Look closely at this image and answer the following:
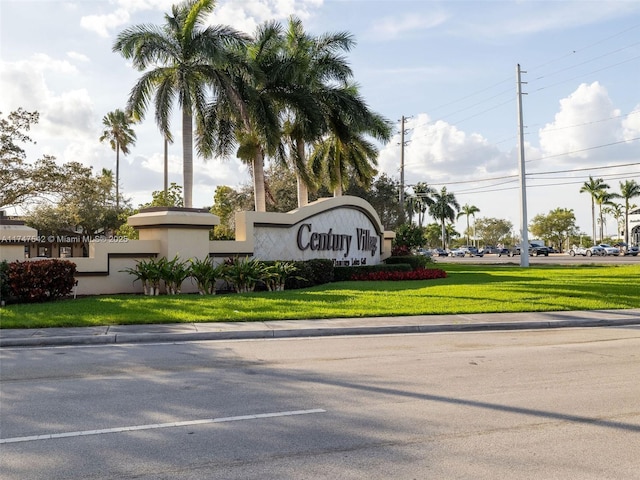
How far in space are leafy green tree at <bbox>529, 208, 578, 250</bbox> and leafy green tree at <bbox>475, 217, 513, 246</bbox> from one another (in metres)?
→ 21.4

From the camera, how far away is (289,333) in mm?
11781

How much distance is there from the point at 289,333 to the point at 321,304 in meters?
3.56

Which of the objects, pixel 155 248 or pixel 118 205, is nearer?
pixel 155 248

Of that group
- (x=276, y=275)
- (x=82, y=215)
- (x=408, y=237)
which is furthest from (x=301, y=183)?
(x=82, y=215)

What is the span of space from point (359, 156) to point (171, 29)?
1403cm

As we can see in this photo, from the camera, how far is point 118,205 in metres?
50.9

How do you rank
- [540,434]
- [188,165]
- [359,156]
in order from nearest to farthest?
[540,434] → [188,165] → [359,156]

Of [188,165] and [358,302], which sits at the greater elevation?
[188,165]

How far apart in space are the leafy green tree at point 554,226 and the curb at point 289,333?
286 feet

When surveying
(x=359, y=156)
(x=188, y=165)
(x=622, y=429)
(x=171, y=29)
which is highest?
(x=171, y=29)

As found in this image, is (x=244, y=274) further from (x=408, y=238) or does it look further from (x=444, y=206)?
(x=444, y=206)

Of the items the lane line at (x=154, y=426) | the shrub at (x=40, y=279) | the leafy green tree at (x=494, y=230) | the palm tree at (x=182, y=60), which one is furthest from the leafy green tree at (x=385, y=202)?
the leafy green tree at (x=494, y=230)

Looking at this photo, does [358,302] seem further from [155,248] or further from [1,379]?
[1,379]

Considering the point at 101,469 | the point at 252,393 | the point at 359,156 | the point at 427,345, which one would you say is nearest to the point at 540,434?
the point at 252,393
